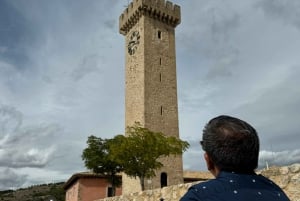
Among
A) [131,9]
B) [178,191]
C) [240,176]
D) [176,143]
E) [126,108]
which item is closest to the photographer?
[240,176]

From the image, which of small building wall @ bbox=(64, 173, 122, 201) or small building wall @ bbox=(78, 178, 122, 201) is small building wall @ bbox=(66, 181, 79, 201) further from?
small building wall @ bbox=(78, 178, 122, 201)

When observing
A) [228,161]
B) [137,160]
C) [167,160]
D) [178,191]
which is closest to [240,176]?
[228,161]

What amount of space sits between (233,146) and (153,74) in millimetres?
28613

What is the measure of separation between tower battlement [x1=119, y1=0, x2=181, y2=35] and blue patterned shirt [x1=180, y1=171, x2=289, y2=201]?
3067 cm

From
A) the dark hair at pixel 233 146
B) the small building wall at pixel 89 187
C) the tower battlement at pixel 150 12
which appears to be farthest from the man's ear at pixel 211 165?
the small building wall at pixel 89 187

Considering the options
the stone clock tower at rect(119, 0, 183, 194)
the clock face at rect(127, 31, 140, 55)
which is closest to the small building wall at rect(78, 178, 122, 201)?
the stone clock tower at rect(119, 0, 183, 194)

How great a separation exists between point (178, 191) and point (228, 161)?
576cm

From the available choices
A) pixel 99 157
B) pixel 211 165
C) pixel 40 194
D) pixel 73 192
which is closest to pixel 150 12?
pixel 99 157

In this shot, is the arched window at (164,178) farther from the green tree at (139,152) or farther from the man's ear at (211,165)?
the man's ear at (211,165)

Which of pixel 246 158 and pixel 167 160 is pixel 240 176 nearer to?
pixel 246 158

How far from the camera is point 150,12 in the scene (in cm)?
3203

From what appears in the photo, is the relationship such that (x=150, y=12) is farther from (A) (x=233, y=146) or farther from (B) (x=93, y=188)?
(A) (x=233, y=146)

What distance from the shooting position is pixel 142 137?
22812mm

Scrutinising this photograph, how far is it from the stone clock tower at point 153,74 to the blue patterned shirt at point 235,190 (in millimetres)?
26048
